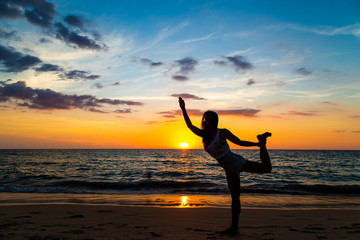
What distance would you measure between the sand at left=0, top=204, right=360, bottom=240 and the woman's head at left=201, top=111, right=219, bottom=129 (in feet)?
7.92

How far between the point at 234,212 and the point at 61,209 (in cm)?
648

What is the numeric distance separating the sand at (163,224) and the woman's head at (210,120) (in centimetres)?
241

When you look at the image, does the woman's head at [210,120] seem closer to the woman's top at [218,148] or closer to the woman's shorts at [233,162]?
the woman's top at [218,148]

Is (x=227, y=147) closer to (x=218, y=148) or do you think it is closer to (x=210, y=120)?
(x=218, y=148)

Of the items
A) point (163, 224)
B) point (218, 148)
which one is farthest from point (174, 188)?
point (218, 148)

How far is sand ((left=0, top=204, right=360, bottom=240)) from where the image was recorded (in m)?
5.34

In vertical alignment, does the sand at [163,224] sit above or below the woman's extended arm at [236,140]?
below

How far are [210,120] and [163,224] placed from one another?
3.47 m

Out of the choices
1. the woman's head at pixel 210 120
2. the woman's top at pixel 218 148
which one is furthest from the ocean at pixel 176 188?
the woman's head at pixel 210 120

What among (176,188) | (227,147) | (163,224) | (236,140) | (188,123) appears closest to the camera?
(236,140)

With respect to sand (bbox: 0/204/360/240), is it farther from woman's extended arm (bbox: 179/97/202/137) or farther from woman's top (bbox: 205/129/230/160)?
woman's extended arm (bbox: 179/97/202/137)

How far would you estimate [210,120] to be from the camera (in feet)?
15.5

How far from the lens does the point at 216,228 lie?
6078 millimetres

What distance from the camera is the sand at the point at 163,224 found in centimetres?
→ 534
